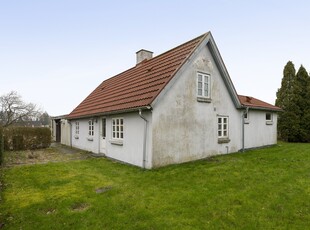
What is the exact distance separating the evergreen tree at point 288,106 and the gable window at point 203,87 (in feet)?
49.2

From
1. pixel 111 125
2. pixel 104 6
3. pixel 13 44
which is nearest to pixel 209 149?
pixel 111 125

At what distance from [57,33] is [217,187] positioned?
51.0ft

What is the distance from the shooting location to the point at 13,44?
15359mm

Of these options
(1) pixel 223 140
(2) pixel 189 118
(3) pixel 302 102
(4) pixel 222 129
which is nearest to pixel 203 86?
(2) pixel 189 118

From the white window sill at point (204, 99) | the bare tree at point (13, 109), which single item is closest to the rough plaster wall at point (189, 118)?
the white window sill at point (204, 99)

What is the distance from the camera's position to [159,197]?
5898 mm

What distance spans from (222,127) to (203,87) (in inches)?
119

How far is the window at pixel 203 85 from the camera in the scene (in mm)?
11344

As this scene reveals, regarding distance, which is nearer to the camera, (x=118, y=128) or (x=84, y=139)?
(x=118, y=128)

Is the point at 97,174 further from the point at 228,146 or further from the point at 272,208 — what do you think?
the point at 228,146

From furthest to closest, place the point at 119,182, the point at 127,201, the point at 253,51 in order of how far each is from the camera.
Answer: the point at 253,51
the point at 119,182
the point at 127,201

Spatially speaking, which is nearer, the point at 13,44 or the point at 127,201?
the point at 127,201

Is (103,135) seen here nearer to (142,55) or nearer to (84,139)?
(84,139)

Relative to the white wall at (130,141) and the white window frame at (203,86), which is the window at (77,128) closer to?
the white wall at (130,141)
